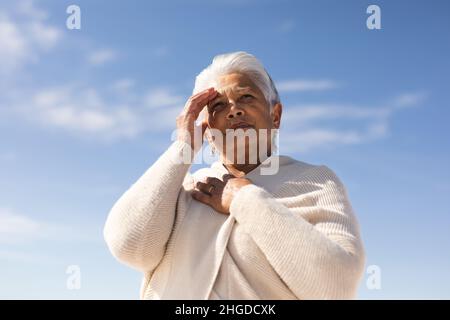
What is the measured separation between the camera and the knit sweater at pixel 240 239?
2674 mm

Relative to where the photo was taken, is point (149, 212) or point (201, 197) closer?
point (149, 212)

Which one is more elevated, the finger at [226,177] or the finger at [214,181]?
the finger at [226,177]

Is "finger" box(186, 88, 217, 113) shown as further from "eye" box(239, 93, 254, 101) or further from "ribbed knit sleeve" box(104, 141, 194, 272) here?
"ribbed knit sleeve" box(104, 141, 194, 272)

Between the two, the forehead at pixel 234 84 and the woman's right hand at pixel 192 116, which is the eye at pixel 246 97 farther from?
the woman's right hand at pixel 192 116

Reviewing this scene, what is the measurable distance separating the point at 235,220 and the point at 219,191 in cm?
21

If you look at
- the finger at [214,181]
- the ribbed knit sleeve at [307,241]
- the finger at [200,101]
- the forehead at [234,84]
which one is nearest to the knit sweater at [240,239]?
the ribbed knit sleeve at [307,241]

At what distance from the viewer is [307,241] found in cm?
267

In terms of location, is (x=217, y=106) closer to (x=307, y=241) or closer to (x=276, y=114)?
(x=276, y=114)

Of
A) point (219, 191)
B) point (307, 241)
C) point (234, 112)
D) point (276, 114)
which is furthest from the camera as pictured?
point (276, 114)

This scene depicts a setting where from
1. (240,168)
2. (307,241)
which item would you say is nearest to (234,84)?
(240,168)

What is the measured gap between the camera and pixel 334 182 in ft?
10.3
